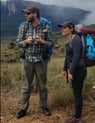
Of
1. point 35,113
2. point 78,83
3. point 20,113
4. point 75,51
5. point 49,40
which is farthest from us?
point 35,113

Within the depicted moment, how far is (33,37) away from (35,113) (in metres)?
1.52

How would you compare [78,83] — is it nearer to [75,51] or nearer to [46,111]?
[75,51]

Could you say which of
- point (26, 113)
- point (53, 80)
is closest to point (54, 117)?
point (26, 113)

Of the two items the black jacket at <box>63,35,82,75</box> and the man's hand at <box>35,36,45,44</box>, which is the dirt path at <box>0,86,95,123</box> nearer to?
the black jacket at <box>63,35,82,75</box>

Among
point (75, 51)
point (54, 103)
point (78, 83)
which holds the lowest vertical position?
point (54, 103)

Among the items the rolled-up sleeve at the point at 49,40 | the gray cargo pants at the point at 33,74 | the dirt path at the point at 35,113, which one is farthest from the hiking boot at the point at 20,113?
the rolled-up sleeve at the point at 49,40

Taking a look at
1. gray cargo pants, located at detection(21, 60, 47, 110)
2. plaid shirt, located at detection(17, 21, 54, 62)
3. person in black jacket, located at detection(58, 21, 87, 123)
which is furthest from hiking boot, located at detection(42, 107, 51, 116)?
plaid shirt, located at detection(17, 21, 54, 62)

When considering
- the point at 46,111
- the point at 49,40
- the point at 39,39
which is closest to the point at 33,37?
the point at 39,39

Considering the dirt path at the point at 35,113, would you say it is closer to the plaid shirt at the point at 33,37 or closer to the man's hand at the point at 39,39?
the plaid shirt at the point at 33,37

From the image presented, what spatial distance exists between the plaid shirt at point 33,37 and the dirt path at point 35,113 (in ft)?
3.57

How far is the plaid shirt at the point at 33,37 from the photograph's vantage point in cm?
717

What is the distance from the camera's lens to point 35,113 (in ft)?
25.4

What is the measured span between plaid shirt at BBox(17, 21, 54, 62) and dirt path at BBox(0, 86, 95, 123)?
1090mm

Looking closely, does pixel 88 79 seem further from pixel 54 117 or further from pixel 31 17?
pixel 31 17
